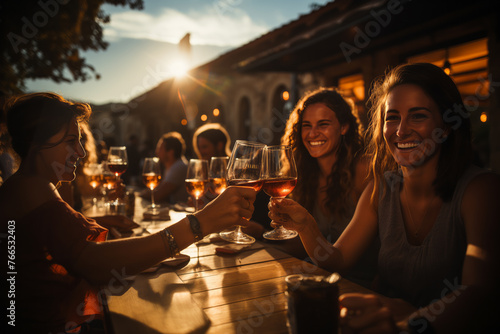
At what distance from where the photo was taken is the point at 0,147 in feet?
6.93

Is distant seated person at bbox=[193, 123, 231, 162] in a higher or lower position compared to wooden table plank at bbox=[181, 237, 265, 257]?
higher

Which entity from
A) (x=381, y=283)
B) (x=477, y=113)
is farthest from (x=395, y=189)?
(x=477, y=113)

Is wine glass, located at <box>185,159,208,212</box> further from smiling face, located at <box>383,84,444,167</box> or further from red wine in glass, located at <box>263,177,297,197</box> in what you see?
smiling face, located at <box>383,84,444,167</box>

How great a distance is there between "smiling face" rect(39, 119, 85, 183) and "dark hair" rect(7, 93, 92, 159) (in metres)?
0.03

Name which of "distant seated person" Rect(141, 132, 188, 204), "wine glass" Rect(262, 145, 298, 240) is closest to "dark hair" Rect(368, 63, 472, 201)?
"wine glass" Rect(262, 145, 298, 240)

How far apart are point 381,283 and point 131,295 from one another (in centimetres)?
117

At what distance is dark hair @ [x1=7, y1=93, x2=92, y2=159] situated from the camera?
1.28 meters

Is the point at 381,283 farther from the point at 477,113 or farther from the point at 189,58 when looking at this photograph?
the point at 189,58

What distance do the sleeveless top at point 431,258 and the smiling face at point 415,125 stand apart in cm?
19

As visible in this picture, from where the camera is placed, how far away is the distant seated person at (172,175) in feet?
14.1

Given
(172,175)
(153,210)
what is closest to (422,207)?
(153,210)

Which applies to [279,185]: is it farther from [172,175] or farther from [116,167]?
[172,175]

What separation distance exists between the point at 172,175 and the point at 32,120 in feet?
10.9

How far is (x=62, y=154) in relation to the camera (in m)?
1.34
